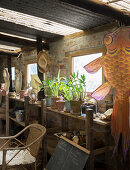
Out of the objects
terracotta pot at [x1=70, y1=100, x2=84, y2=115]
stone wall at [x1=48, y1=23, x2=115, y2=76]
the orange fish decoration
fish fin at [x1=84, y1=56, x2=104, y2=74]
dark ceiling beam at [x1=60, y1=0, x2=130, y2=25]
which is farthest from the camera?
stone wall at [x1=48, y1=23, x2=115, y2=76]

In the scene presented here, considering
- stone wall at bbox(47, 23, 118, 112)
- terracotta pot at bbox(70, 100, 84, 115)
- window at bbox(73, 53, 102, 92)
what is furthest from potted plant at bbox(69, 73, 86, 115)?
window at bbox(73, 53, 102, 92)

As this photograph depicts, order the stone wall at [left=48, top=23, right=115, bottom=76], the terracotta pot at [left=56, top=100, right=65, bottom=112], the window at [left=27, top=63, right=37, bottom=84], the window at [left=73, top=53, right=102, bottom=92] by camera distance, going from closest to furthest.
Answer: the terracotta pot at [left=56, top=100, right=65, bottom=112] < the stone wall at [left=48, top=23, right=115, bottom=76] < the window at [left=73, top=53, right=102, bottom=92] < the window at [left=27, top=63, right=37, bottom=84]

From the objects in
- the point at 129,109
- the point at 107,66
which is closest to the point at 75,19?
the point at 107,66

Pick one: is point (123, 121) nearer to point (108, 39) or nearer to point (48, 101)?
point (108, 39)

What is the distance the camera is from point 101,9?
1633mm

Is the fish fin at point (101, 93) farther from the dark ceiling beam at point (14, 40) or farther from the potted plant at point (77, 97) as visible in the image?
the dark ceiling beam at point (14, 40)

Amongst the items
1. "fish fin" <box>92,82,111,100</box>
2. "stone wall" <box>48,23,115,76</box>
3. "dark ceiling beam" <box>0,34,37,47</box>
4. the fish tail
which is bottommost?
the fish tail

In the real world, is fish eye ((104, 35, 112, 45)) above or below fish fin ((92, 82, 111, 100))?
above

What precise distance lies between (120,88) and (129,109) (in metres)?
0.23

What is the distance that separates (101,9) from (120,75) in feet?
2.10

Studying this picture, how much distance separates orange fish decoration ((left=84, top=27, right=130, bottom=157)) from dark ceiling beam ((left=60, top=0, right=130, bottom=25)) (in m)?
0.14

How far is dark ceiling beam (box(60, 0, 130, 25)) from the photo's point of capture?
1.49 meters

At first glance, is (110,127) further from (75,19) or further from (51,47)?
(51,47)

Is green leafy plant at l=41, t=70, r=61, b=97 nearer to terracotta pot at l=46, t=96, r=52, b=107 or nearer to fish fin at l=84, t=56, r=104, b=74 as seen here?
terracotta pot at l=46, t=96, r=52, b=107
